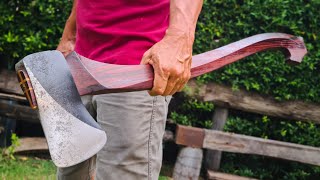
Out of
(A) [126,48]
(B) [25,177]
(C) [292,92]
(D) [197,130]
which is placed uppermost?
(A) [126,48]

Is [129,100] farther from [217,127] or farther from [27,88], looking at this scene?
[217,127]

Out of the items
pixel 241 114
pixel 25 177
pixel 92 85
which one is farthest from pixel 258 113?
pixel 92 85

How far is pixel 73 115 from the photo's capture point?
124 cm

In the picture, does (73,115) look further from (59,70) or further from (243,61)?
(243,61)

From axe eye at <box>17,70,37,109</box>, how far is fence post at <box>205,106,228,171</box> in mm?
3123

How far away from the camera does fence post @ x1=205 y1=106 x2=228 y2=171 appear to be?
4227 millimetres

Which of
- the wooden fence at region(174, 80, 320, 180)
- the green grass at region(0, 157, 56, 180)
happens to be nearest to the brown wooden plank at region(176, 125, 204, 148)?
the wooden fence at region(174, 80, 320, 180)

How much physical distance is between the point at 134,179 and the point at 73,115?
603 mm

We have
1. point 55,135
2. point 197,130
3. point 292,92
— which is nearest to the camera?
point 55,135

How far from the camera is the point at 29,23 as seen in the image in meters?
4.09

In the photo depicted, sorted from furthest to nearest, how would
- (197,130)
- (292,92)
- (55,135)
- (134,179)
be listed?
(292,92), (197,130), (134,179), (55,135)

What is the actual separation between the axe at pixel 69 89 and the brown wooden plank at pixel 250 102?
9.36 feet

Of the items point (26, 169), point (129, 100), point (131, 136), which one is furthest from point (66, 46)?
point (26, 169)

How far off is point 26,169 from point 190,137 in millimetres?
1469
